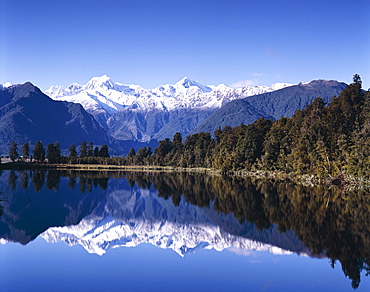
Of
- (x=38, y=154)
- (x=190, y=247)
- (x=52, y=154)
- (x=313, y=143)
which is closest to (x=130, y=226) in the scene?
(x=190, y=247)

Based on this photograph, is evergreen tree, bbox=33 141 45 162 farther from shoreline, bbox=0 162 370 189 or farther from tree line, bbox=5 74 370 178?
tree line, bbox=5 74 370 178

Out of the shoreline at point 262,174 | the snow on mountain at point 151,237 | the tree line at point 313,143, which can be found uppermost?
the tree line at point 313,143

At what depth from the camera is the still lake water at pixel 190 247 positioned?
61.0ft

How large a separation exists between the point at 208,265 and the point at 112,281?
5.34 metres

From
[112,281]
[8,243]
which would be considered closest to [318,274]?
[112,281]

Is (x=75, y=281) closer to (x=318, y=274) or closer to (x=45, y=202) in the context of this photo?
(x=318, y=274)

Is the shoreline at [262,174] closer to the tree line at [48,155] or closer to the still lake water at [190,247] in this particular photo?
the tree line at [48,155]

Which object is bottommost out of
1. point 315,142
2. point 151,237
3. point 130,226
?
point 130,226

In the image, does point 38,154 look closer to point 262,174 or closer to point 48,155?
point 48,155

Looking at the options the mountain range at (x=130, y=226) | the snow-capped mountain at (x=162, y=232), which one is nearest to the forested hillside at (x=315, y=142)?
the mountain range at (x=130, y=226)

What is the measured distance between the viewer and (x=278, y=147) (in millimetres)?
93250

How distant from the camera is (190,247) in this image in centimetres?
2555

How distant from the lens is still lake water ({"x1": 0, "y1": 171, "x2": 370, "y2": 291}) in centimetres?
1859

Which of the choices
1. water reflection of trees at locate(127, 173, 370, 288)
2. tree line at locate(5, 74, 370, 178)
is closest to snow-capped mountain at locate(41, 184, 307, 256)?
water reflection of trees at locate(127, 173, 370, 288)
